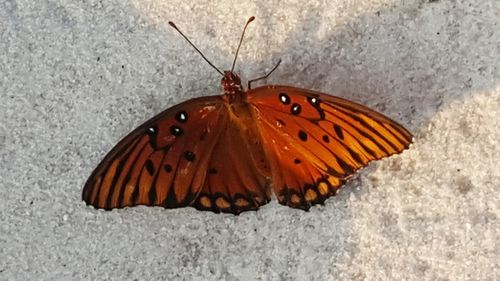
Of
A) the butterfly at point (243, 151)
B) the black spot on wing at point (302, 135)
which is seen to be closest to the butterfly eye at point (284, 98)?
the butterfly at point (243, 151)

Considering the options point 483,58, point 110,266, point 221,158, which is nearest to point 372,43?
point 483,58

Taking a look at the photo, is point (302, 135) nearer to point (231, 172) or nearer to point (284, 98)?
point (284, 98)

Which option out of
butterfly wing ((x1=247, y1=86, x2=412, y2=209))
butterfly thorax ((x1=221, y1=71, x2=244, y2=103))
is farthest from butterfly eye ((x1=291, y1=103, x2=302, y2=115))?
butterfly thorax ((x1=221, y1=71, x2=244, y2=103))

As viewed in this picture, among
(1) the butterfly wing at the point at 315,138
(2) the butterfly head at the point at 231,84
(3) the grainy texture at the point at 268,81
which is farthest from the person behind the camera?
(3) the grainy texture at the point at 268,81

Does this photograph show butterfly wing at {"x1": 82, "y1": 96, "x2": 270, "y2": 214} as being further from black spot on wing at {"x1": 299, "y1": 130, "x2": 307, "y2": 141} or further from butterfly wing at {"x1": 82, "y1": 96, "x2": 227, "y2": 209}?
black spot on wing at {"x1": 299, "y1": 130, "x2": 307, "y2": 141}

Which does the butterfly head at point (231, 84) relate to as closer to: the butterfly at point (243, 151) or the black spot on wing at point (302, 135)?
the butterfly at point (243, 151)

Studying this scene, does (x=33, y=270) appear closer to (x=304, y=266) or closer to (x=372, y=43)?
(x=304, y=266)

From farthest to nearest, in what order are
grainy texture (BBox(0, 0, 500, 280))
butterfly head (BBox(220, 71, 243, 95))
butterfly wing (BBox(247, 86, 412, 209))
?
grainy texture (BBox(0, 0, 500, 280)) → butterfly head (BBox(220, 71, 243, 95)) → butterfly wing (BBox(247, 86, 412, 209))
